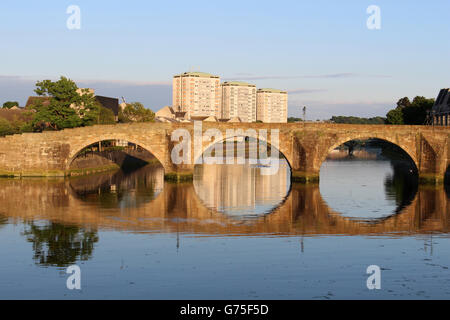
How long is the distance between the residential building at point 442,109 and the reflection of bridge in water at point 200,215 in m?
39.5

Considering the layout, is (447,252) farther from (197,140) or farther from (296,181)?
(197,140)

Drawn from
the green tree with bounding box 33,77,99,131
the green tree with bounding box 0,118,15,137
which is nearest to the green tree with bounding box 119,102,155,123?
the green tree with bounding box 0,118,15,137

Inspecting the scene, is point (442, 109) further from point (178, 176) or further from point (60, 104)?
point (60, 104)

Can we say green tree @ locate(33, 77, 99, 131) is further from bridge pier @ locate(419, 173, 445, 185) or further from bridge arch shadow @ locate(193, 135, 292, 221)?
bridge pier @ locate(419, 173, 445, 185)

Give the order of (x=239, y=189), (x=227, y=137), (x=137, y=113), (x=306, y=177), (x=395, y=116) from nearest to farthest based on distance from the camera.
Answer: (x=239, y=189) → (x=306, y=177) → (x=227, y=137) → (x=395, y=116) → (x=137, y=113)

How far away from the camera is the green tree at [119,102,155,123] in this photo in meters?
104

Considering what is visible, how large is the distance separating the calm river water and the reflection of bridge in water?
79 mm

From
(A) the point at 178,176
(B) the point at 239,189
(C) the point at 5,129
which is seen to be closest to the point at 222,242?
(B) the point at 239,189

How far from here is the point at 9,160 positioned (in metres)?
57.4

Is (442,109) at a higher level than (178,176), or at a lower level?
higher

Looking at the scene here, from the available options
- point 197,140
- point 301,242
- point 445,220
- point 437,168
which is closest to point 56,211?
point 301,242

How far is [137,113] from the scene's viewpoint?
4131 inches

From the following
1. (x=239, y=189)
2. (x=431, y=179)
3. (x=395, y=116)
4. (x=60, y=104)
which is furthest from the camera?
(x=395, y=116)

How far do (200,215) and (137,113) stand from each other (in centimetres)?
7200
